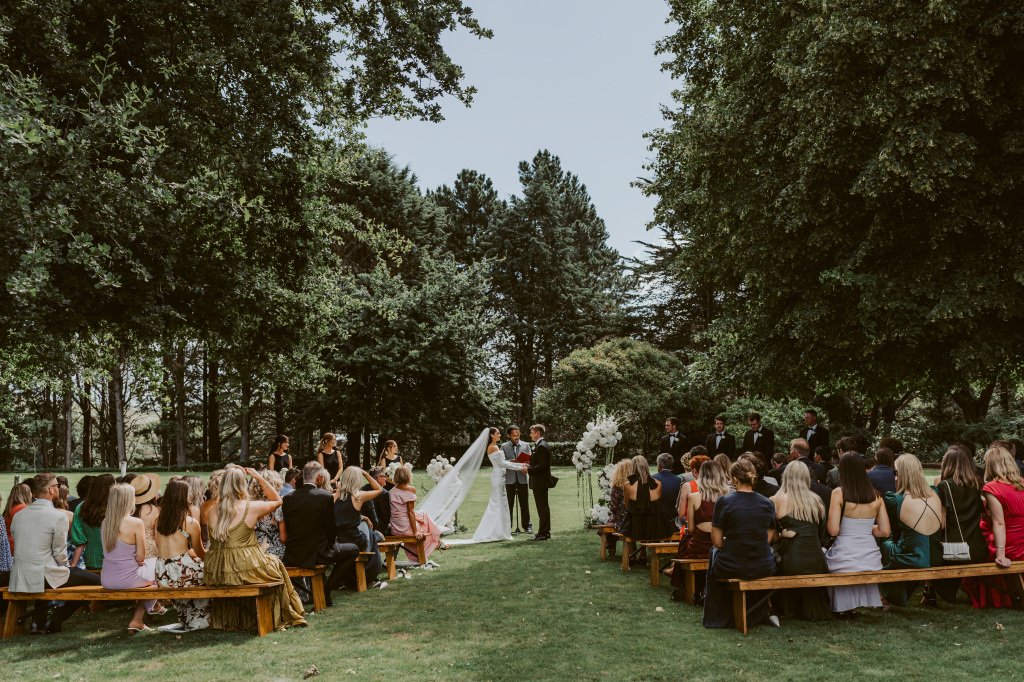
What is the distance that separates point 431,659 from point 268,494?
269 centimetres

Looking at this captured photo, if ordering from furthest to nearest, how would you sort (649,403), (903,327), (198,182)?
(649,403)
(903,327)
(198,182)

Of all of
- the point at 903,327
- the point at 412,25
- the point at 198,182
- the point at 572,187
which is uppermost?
the point at 572,187

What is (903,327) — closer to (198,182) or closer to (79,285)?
(198,182)

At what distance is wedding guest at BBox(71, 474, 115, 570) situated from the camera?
859 centimetres

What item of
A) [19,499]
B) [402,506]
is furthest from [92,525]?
[402,506]

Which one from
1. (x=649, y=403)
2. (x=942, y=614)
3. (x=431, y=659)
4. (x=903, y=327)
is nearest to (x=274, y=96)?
(x=431, y=659)

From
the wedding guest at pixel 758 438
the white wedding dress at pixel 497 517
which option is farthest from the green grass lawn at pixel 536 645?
the wedding guest at pixel 758 438

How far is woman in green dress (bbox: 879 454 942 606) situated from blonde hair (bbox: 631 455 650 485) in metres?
3.13

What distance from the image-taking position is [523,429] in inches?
2019

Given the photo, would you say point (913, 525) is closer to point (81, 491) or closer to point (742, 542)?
point (742, 542)

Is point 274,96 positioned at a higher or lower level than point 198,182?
higher

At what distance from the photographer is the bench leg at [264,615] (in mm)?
7674

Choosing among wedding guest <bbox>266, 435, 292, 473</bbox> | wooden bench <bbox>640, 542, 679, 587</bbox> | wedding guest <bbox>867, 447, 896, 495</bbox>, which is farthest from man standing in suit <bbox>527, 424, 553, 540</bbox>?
wedding guest <bbox>867, 447, 896, 495</bbox>

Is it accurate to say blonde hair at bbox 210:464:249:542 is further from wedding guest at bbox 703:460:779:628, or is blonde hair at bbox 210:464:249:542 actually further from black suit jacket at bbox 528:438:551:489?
black suit jacket at bbox 528:438:551:489
